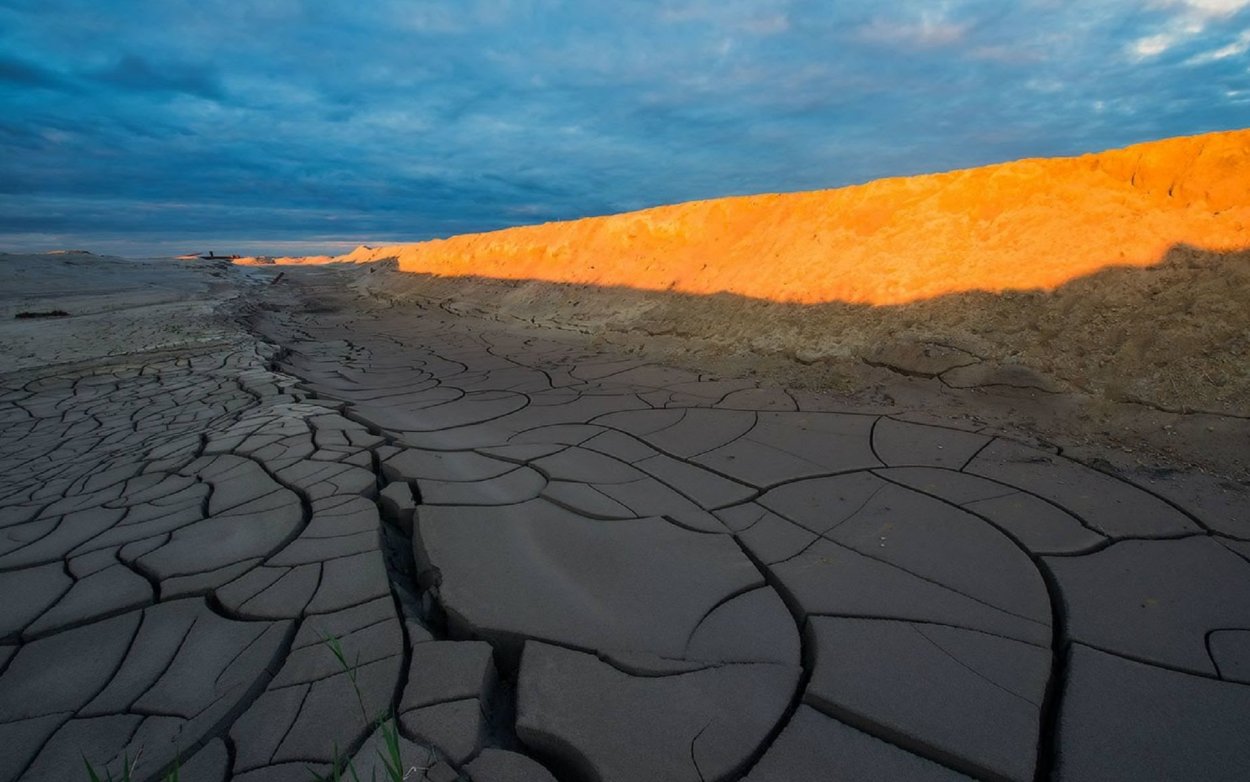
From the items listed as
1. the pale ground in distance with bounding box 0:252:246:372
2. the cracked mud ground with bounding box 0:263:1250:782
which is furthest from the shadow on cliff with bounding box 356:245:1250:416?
the pale ground in distance with bounding box 0:252:246:372

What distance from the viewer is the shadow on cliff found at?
2.84 metres

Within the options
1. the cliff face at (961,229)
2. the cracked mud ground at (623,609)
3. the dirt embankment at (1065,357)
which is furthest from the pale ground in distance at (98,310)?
the dirt embankment at (1065,357)

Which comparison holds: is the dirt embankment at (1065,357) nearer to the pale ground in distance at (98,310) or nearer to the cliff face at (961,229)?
the cliff face at (961,229)

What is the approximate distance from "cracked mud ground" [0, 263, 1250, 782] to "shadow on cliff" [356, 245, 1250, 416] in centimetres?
88

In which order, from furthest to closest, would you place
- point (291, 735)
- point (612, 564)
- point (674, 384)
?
point (674, 384)
point (612, 564)
point (291, 735)

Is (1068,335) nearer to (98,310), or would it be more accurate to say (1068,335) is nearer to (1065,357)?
(1065,357)

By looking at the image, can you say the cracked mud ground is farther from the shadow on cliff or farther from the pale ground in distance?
the pale ground in distance

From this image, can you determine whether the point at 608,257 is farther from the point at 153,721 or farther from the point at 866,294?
the point at 153,721

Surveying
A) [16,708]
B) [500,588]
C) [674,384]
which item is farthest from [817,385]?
[16,708]

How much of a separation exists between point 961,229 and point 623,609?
180 inches

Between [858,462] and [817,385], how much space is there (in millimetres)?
1390

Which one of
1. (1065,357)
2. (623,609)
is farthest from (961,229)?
(623,609)

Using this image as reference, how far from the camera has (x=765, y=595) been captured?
1638 mm

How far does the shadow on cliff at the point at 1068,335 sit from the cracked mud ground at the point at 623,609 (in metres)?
0.88
